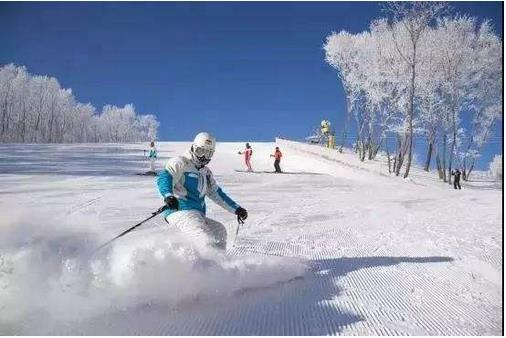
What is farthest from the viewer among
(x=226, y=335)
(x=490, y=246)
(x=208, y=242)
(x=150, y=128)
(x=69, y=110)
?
(x=150, y=128)

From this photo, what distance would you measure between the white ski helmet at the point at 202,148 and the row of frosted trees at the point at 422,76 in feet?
76.8

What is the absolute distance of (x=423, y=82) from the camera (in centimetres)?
3206

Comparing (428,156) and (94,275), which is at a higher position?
(428,156)

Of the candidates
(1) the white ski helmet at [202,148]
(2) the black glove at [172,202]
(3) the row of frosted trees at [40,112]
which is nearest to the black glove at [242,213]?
(1) the white ski helmet at [202,148]

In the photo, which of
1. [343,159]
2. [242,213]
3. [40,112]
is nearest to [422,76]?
[343,159]

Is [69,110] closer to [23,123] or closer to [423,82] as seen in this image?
[23,123]

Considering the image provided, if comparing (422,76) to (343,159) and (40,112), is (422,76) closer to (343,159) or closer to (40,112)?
(343,159)

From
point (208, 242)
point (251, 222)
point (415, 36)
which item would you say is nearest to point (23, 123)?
point (415, 36)

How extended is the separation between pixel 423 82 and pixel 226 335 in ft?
99.7

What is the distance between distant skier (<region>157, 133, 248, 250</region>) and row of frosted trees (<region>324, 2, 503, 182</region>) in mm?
23450

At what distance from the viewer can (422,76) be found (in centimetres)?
3183

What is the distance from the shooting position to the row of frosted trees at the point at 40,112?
7044 centimetres

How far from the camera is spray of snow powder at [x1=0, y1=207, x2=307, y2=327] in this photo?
4328mm

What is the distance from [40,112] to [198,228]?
7500 centimetres
